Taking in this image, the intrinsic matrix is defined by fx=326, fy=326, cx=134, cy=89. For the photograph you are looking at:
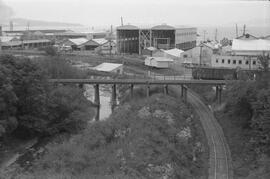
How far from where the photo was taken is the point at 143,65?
40094 millimetres

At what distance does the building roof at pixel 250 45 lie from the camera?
112ft

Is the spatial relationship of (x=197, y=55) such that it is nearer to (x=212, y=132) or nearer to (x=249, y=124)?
(x=249, y=124)

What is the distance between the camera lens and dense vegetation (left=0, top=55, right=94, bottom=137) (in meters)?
19.5

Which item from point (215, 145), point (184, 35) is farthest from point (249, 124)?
point (184, 35)

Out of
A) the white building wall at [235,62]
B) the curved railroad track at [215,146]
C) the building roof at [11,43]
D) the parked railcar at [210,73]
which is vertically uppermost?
Answer: the building roof at [11,43]

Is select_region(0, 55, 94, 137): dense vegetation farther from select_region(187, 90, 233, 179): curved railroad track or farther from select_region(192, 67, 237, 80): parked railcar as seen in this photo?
select_region(192, 67, 237, 80): parked railcar

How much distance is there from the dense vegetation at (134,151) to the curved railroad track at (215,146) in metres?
0.44

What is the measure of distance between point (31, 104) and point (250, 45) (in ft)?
80.6

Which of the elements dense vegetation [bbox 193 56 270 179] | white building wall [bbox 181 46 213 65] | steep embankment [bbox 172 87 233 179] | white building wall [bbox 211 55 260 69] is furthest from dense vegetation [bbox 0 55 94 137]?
white building wall [bbox 181 46 213 65]

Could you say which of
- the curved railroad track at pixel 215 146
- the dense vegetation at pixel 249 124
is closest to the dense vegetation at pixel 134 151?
the curved railroad track at pixel 215 146

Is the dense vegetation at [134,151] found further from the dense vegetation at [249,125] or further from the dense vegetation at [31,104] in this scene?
the dense vegetation at [31,104]

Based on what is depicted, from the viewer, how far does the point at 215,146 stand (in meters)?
18.2

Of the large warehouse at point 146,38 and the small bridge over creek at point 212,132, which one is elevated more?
the large warehouse at point 146,38

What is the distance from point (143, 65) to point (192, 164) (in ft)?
81.7
